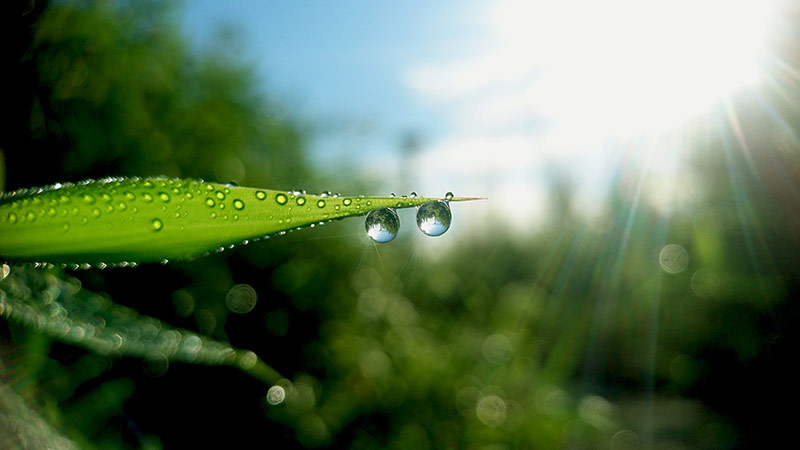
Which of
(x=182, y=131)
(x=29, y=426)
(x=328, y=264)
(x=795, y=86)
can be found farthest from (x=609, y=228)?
(x=29, y=426)

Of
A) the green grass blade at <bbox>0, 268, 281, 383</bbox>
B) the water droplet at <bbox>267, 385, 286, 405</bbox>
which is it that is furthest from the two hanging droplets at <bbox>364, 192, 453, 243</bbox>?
the water droplet at <bbox>267, 385, 286, 405</bbox>

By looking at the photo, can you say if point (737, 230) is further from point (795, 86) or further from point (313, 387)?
point (313, 387)

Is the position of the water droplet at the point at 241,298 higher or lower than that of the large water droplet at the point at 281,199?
lower

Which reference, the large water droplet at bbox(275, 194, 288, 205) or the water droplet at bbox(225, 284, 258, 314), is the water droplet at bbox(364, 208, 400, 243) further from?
the water droplet at bbox(225, 284, 258, 314)

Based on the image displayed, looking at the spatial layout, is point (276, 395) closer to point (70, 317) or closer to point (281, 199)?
point (70, 317)

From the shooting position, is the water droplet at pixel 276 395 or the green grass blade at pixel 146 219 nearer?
the green grass blade at pixel 146 219

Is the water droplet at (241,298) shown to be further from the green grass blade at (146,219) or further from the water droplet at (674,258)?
the water droplet at (674,258)

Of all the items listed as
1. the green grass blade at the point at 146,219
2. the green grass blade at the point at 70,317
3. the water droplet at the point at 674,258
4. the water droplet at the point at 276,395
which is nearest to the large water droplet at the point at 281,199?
the green grass blade at the point at 146,219
